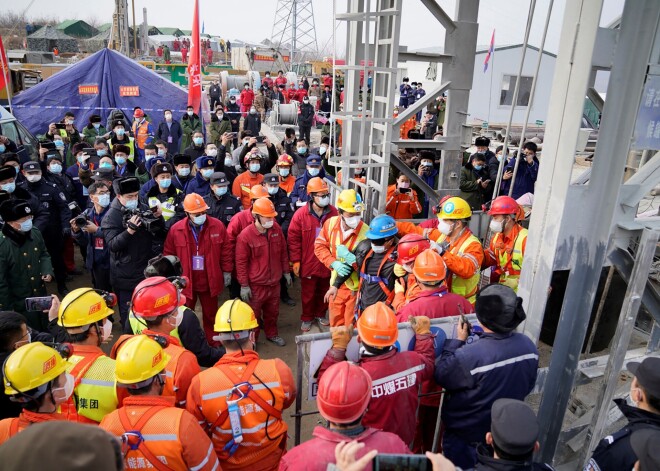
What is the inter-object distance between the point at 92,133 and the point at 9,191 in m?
6.52

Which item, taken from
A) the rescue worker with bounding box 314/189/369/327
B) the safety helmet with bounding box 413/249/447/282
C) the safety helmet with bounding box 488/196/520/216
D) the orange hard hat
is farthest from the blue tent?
the safety helmet with bounding box 413/249/447/282

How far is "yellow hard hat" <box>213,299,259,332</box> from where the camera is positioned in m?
3.19

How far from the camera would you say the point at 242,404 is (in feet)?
9.50

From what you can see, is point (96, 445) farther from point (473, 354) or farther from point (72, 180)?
point (72, 180)

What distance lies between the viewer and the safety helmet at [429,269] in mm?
3881

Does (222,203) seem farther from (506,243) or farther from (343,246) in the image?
(506,243)

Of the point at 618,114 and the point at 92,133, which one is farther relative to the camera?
the point at 92,133

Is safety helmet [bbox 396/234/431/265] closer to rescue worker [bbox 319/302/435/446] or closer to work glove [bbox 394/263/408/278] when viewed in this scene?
work glove [bbox 394/263/408/278]

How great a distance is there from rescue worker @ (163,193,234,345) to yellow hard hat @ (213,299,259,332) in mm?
2569

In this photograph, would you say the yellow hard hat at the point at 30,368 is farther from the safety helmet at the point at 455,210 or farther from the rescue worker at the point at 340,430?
the safety helmet at the point at 455,210

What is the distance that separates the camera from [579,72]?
2838mm

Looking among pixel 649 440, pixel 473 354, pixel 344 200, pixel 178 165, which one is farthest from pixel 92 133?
pixel 649 440

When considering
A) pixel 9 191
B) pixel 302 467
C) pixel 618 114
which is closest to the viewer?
pixel 302 467

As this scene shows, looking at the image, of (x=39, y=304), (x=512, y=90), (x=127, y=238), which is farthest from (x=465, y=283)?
(x=512, y=90)
